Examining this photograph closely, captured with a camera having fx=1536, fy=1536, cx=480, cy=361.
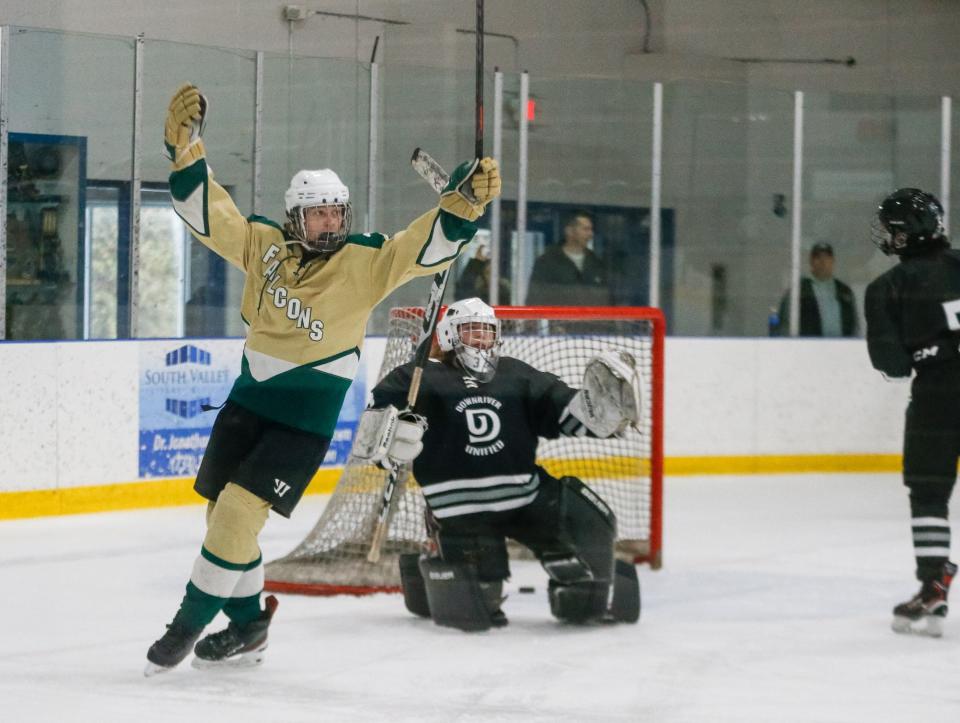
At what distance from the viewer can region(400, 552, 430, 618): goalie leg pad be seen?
11.1 feet

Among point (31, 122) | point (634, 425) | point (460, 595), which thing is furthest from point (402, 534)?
point (31, 122)

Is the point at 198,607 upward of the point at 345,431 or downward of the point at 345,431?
downward

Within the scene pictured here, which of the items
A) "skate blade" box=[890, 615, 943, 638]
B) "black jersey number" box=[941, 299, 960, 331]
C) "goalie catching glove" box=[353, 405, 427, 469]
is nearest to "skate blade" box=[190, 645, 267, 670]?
"goalie catching glove" box=[353, 405, 427, 469]

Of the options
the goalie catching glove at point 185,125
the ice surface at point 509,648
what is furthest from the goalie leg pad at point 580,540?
the goalie catching glove at point 185,125

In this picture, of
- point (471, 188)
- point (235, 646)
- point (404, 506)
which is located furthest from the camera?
point (404, 506)

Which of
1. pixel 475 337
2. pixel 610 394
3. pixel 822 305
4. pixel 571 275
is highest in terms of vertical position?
pixel 571 275

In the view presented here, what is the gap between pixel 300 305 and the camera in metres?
2.75

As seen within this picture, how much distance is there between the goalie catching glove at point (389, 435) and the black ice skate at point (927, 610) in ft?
3.70

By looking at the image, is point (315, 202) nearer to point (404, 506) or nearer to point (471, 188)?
point (471, 188)

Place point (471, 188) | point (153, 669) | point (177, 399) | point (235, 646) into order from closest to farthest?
1. point (471, 188)
2. point (153, 669)
3. point (235, 646)
4. point (177, 399)

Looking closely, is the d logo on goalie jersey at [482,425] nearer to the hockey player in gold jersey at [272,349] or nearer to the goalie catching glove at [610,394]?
the goalie catching glove at [610,394]

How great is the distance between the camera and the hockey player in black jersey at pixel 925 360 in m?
3.27

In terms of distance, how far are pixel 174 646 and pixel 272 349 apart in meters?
0.55

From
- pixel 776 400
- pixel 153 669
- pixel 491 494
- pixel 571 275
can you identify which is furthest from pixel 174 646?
pixel 776 400
